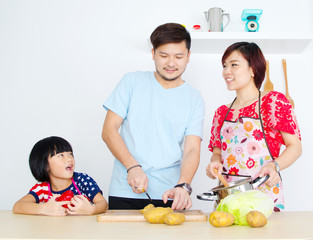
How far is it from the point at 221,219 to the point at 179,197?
307 millimetres

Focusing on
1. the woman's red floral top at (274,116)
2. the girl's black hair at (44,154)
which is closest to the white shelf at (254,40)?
the woman's red floral top at (274,116)

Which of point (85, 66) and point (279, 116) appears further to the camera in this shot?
point (85, 66)

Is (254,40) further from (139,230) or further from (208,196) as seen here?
(139,230)

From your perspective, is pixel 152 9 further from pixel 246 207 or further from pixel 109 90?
pixel 246 207

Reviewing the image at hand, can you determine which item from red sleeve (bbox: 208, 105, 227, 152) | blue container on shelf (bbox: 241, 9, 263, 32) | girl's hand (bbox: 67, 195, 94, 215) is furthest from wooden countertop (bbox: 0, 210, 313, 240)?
blue container on shelf (bbox: 241, 9, 263, 32)

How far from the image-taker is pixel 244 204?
94 centimetres

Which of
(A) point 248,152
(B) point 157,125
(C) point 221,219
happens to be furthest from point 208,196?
(B) point 157,125

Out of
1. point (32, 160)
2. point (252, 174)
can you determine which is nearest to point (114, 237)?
point (252, 174)

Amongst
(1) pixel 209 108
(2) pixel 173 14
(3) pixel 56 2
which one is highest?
(3) pixel 56 2

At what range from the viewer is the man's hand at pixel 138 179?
4.10ft

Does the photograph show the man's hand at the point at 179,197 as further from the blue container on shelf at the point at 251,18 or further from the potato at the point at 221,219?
the blue container on shelf at the point at 251,18

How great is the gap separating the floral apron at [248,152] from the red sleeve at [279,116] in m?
0.04

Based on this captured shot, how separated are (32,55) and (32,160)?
1002mm

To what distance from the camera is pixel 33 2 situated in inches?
94.7
